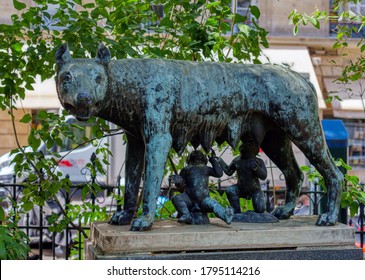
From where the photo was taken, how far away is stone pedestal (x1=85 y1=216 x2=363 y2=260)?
373 cm

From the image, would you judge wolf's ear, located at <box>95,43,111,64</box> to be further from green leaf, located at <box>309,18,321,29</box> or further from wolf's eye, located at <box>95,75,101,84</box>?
green leaf, located at <box>309,18,321,29</box>

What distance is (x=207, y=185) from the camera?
4215mm

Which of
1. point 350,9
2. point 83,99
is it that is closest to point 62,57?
point 83,99

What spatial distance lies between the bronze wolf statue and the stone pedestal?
0.48 feet

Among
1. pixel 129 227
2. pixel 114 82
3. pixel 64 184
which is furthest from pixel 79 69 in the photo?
pixel 64 184

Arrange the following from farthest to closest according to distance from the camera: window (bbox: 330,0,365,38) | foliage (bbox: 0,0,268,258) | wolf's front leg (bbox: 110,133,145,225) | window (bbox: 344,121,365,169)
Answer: window (bbox: 344,121,365,169), window (bbox: 330,0,365,38), foliage (bbox: 0,0,268,258), wolf's front leg (bbox: 110,133,145,225)

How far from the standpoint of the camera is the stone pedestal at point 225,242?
3.73 metres

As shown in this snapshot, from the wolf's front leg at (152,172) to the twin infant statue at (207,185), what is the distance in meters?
0.28

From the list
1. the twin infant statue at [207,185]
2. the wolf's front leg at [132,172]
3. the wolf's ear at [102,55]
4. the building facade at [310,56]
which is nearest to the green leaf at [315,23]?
the twin infant statue at [207,185]

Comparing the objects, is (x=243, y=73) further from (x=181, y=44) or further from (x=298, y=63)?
(x=298, y=63)

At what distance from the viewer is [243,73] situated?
4238 mm

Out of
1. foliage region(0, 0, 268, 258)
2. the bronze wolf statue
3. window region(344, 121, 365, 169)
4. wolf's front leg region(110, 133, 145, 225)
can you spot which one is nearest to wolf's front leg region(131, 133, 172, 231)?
the bronze wolf statue

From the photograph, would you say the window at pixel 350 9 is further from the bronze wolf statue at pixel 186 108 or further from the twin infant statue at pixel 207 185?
the twin infant statue at pixel 207 185

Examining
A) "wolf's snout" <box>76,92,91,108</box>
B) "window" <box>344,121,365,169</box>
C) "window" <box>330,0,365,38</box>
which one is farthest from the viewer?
"window" <box>344,121,365,169</box>
